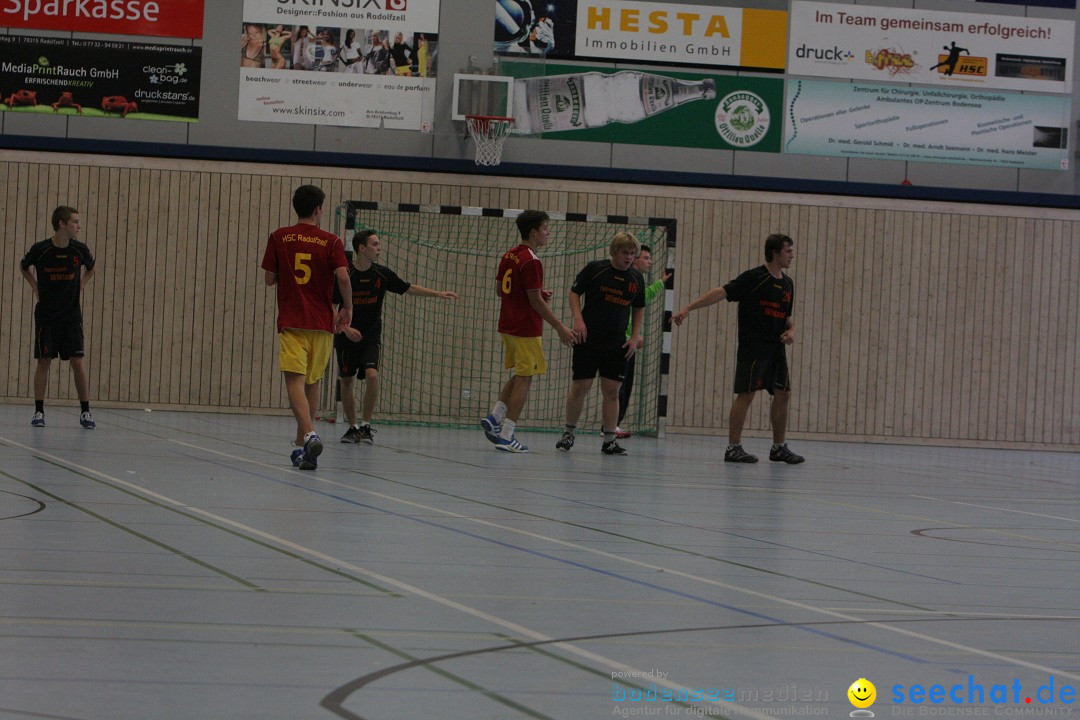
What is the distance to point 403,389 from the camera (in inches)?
666

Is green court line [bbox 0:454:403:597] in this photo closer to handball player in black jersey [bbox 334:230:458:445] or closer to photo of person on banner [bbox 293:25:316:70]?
handball player in black jersey [bbox 334:230:458:445]

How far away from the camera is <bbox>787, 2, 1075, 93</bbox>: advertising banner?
57.4 feet

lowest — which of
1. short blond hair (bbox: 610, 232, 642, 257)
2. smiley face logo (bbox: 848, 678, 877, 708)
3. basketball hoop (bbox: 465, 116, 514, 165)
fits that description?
smiley face logo (bbox: 848, 678, 877, 708)

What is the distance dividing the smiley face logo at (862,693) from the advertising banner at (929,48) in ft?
50.5

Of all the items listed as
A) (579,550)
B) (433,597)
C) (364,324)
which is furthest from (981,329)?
(433,597)

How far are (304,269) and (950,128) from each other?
12.0 m

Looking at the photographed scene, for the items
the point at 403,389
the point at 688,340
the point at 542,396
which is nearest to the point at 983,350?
the point at 688,340

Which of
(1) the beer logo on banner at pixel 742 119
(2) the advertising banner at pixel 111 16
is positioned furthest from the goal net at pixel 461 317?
(2) the advertising banner at pixel 111 16

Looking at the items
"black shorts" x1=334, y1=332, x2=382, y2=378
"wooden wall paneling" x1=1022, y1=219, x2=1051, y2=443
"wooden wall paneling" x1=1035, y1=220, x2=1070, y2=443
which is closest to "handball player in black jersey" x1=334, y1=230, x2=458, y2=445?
"black shorts" x1=334, y1=332, x2=382, y2=378

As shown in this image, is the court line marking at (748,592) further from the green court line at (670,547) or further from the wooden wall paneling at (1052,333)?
the wooden wall paneling at (1052,333)

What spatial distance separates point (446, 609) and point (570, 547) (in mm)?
1477

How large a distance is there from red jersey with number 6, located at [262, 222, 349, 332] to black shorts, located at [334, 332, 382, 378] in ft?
8.69

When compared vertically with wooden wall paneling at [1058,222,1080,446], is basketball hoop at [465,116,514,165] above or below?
above

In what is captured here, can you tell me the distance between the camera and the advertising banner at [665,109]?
17.1 metres
